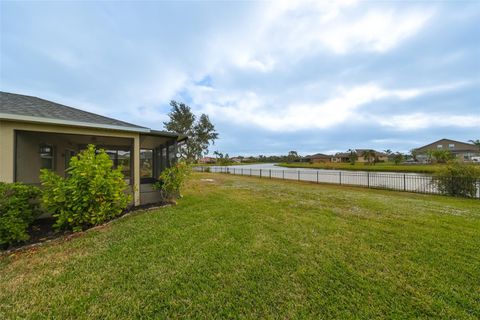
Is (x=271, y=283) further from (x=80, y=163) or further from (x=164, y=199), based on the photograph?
(x=164, y=199)

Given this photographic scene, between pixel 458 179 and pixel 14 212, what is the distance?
14961mm

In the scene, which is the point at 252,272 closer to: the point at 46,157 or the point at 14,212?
the point at 14,212

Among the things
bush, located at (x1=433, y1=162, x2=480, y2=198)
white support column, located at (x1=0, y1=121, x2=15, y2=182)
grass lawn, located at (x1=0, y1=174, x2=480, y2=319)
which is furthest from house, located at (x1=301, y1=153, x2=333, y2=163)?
white support column, located at (x1=0, y1=121, x2=15, y2=182)

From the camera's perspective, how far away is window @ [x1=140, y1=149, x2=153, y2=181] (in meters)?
9.54

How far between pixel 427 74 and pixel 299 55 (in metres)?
9.93

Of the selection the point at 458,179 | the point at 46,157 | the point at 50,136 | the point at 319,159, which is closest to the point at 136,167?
the point at 50,136

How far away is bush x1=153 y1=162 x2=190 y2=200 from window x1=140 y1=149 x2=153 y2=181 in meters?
3.53

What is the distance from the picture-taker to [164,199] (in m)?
6.72

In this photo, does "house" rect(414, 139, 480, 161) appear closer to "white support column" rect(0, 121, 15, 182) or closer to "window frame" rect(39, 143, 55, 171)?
"window frame" rect(39, 143, 55, 171)

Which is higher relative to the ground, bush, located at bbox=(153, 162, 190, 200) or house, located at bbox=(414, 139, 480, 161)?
house, located at bbox=(414, 139, 480, 161)

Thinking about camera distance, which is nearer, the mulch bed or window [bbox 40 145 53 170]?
the mulch bed

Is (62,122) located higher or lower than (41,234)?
higher

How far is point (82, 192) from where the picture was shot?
155 inches

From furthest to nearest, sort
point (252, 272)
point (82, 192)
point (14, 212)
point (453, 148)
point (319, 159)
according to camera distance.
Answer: point (319, 159)
point (453, 148)
point (82, 192)
point (14, 212)
point (252, 272)
